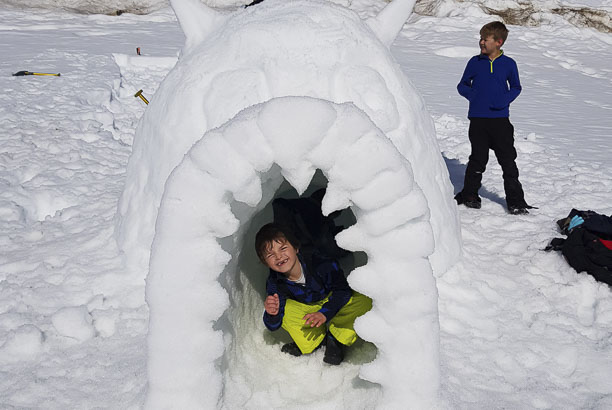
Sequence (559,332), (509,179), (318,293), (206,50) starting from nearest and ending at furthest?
(318,293)
(559,332)
(206,50)
(509,179)

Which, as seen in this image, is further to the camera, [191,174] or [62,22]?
[62,22]

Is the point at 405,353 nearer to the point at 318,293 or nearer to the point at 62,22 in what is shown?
the point at 318,293

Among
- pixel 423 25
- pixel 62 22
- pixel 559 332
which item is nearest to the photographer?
pixel 559 332

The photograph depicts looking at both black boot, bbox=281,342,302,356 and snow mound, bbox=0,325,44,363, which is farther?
black boot, bbox=281,342,302,356

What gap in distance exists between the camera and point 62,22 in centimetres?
1277

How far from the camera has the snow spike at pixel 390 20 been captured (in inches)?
116

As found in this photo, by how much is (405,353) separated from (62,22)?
45.8ft

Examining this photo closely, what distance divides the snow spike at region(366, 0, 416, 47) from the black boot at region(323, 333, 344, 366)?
1.77m

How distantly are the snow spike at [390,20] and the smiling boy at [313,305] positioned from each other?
4.81 feet

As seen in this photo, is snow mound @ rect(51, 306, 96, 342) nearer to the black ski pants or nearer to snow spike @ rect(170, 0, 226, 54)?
snow spike @ rect(170, 0, 226, 54)

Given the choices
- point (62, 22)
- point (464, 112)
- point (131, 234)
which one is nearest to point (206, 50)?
point (131, 234)

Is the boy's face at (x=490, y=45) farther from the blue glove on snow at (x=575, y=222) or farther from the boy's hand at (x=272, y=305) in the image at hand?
the boy's hand at (x=272, y=305)

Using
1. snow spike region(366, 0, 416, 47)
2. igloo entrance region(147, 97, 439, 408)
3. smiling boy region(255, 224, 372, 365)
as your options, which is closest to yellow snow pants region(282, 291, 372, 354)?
→ smiling boy region(255, 224, 372, 365)

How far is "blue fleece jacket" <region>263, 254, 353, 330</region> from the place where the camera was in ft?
6.97
